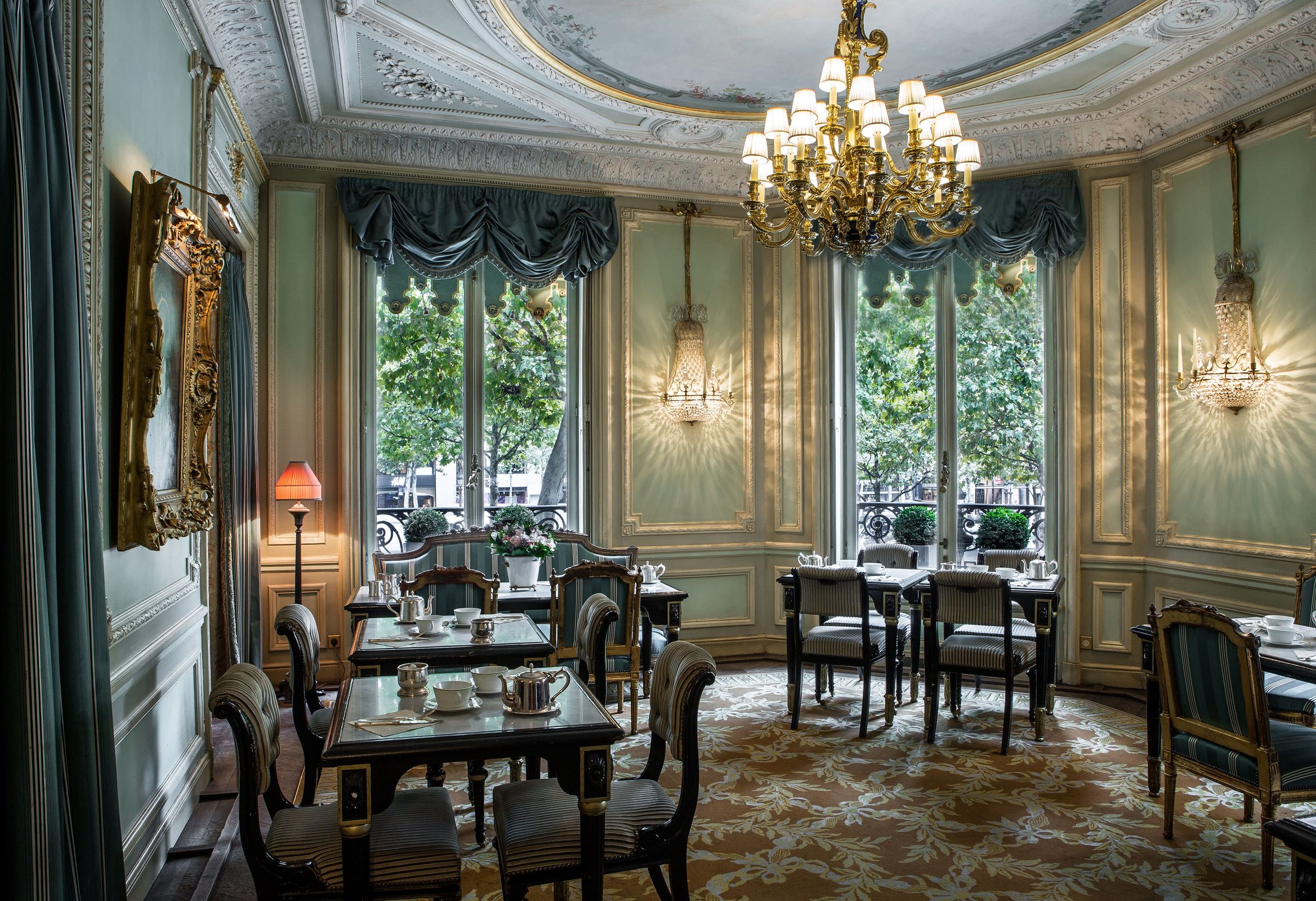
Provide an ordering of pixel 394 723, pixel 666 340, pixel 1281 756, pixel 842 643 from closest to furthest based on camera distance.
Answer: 1. pixel 394 723
2. pixel 1281 756
3. pixel 842 643
4. pixel 666 340

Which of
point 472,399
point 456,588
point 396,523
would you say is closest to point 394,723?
point 456,588

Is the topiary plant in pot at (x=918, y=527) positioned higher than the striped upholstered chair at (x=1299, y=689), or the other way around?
the topiary plant in pot at (x=918, y=527)

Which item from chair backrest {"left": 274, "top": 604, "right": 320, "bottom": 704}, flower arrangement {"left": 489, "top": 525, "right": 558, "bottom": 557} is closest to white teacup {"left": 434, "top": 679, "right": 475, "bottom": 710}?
chair backrest {"left": 274, "top": 604, "right": 320, "bottom": 704}

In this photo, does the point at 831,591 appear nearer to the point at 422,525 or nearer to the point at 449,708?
the point at 422,525

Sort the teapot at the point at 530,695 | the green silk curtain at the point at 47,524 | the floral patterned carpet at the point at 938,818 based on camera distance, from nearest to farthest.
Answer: the green silk curtain at the point at 47,524 → the teapot at the point at 530,695 → the floral patterned carpet at the point at 938,818

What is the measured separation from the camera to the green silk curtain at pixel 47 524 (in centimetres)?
207

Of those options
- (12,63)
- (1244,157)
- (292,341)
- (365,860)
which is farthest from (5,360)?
(1244,157)

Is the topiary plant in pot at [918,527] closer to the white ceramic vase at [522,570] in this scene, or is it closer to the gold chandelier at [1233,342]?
the gold chandelier at [1233,342]

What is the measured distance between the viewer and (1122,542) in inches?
242

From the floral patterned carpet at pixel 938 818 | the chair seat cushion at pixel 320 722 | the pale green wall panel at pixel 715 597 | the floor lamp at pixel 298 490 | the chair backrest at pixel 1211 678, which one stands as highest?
the floor lamp at pixel 298 490

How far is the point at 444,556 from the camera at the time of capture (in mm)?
6176

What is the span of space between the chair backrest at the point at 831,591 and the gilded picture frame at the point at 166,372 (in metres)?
3.15

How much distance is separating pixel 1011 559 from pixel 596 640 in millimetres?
3269

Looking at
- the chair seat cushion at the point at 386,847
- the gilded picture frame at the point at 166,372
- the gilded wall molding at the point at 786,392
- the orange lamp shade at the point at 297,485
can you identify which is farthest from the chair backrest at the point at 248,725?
the gilded wall molding at the point at 786,392
